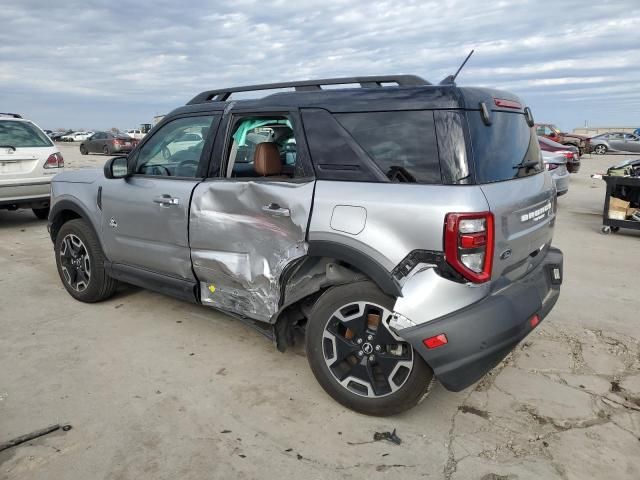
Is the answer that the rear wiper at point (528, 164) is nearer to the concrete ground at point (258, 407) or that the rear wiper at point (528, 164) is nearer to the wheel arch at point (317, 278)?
the wheel arch at point (317, 278)

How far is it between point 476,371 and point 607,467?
82cm

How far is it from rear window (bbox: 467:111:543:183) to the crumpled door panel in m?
1.00

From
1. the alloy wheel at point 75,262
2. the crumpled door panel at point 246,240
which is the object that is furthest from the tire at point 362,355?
the alloy wheel at point 75,262

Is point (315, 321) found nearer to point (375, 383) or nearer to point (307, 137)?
point (375, 383)

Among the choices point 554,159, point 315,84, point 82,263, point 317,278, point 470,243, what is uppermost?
point 315,84

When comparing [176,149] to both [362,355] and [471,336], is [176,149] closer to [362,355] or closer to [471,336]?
[362,355]

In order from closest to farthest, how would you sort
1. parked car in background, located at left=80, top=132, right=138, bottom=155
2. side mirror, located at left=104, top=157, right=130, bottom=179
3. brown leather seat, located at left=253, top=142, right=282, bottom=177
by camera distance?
brown leather seat, located at left=253, top=142, right=282, bottom=177
side mirror, located at left=104, top=157, right=130, bottom=179
parked car in background, located at left=80, top=132, right=138, bottom=155

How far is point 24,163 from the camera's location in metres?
8.03

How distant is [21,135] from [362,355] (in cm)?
781

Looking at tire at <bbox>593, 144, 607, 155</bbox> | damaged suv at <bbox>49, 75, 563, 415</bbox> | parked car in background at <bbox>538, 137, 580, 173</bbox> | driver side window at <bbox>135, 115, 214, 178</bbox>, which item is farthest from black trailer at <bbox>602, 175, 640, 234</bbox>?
tire at <bbox>593, 144, 607, 155</bbox>

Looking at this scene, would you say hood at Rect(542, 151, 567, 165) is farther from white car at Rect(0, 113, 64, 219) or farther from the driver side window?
white car at Rect(0, 113, 64, 219)

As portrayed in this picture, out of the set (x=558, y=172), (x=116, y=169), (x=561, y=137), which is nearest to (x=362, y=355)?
(x=116, y=169)

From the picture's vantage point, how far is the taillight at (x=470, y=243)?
8.29ft

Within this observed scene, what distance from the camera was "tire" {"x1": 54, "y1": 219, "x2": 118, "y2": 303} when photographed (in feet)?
15.1
